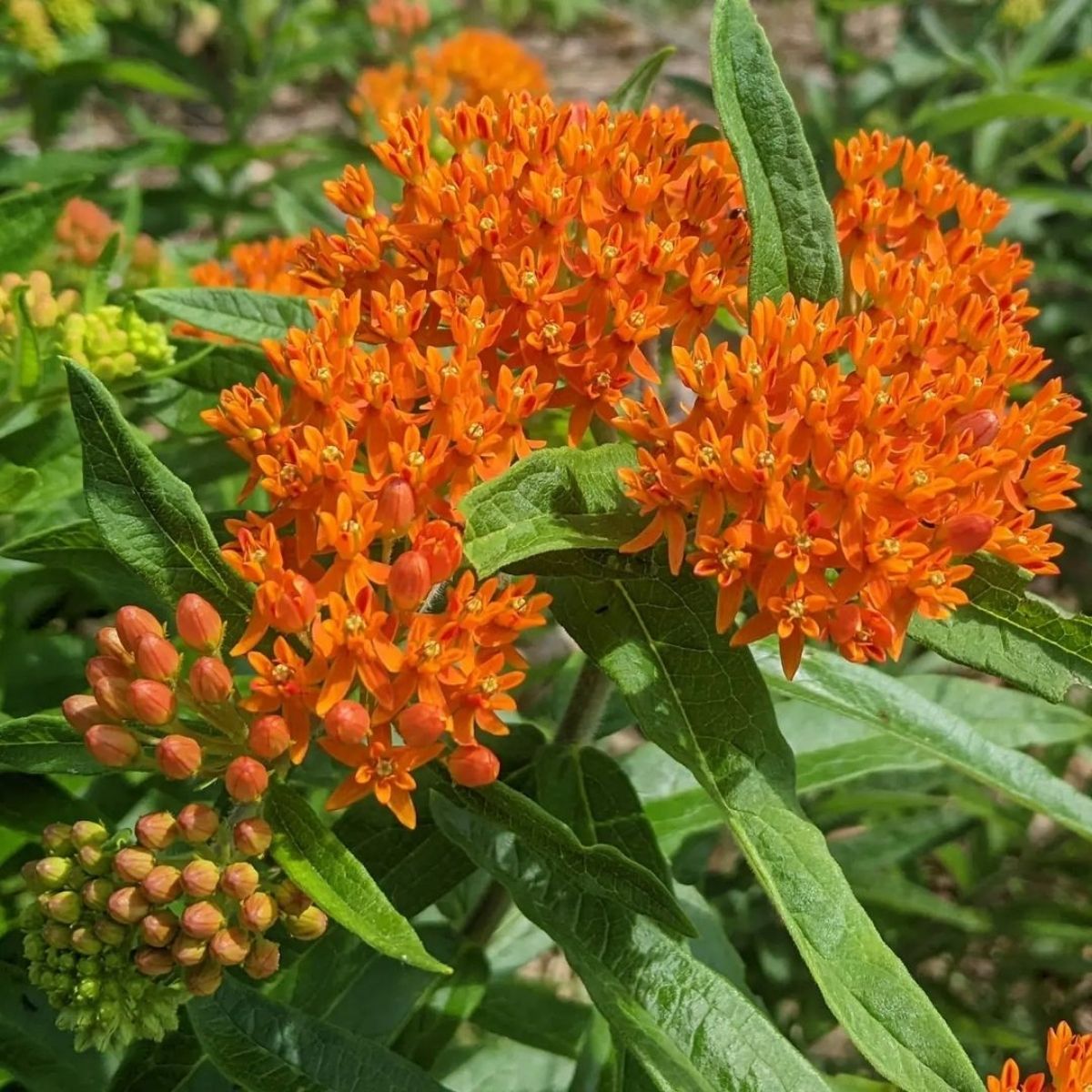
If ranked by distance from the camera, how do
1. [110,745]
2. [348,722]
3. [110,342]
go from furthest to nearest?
[110,342] → [110,745] → [348,722]

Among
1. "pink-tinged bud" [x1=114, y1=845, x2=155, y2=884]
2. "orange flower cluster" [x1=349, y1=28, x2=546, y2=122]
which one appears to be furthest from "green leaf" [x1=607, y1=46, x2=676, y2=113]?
"orange flower cluster" [x1=349, y1=28, x2=546, y2=122]

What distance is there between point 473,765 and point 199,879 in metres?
0.42

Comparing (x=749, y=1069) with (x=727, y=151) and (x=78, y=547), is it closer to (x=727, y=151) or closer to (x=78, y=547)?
(x=78, y=547)

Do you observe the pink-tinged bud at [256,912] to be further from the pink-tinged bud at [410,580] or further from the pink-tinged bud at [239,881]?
the pink-tinged bud at [410,580]

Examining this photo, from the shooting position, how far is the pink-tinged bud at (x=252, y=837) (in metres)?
1.82

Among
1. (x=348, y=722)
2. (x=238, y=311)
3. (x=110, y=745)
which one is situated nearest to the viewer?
(x=348, y=722)

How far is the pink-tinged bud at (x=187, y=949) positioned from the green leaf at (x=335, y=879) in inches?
6.2

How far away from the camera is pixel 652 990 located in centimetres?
197

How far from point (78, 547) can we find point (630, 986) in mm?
1228

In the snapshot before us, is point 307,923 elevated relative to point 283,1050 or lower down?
elevated

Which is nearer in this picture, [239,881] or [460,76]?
[239,881]

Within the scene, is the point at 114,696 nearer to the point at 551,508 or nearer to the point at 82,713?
the point at 82,713

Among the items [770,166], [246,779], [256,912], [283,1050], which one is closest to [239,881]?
[256,912]

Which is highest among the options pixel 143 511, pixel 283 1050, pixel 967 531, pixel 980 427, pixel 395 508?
pixel 980 427
